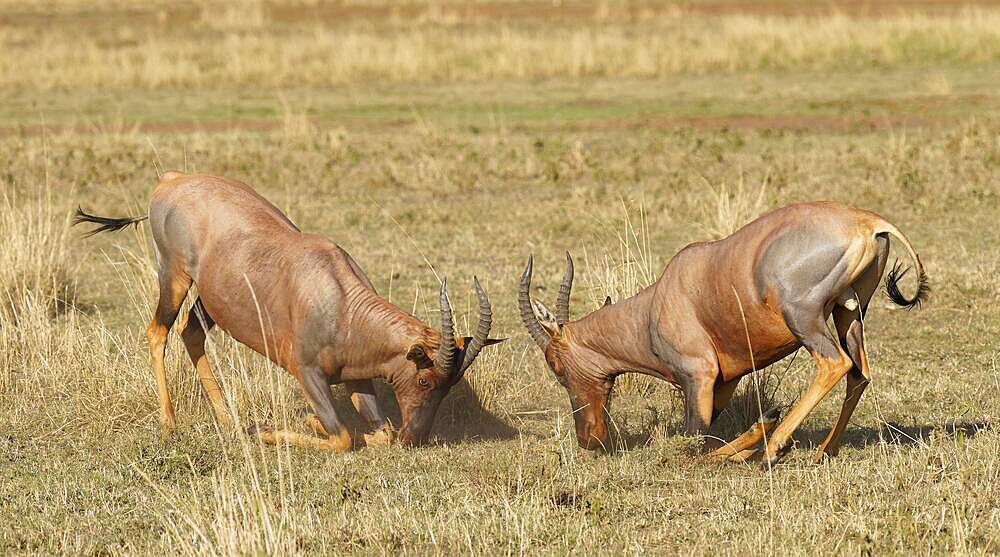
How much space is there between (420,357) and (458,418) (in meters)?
1.44

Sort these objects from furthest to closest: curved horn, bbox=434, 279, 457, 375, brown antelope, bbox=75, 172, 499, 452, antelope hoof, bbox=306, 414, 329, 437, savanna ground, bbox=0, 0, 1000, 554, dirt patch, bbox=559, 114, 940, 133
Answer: dirt patch, bbox=559, 114, 940, 133 → antelope hoof, bbox=306, 414, 329, 437 → brown antelope, bbox=75, 172, 499, 452 → curved horn, bbox=434, 279, 457, 375 → savanna ground, bbox=0, 0, 1000, 554

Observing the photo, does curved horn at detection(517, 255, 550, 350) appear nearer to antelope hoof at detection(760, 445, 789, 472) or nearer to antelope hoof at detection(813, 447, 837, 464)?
antelope hoof at detection(760, 445, 789, 472)

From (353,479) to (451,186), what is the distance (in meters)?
10.2

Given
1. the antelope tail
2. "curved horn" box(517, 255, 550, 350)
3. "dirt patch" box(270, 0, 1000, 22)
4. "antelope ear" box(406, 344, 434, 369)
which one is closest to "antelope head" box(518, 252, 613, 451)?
"curved horn" box(517, 255, 550, 350)

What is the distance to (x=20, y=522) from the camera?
272 inches

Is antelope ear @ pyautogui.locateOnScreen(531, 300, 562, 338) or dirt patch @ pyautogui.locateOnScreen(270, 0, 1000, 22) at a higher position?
antelope ear @ pyautogui.locateOnScreen(531, 300, 562, 338)

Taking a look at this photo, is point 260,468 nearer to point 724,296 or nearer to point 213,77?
point 724,296

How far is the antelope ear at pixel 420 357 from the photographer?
25.1 feet

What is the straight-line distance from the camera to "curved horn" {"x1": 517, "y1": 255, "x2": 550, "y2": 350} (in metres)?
7.70

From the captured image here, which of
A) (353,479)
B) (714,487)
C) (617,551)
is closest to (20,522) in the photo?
(353,479)

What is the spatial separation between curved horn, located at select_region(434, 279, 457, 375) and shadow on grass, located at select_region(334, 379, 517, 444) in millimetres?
1050

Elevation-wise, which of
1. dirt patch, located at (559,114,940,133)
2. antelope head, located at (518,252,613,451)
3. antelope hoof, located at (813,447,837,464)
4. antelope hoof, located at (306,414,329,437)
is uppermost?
antelope head, located at (518,252,613,451)

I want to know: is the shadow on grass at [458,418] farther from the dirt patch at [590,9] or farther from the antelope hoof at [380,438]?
the dirt patch at [590,9]

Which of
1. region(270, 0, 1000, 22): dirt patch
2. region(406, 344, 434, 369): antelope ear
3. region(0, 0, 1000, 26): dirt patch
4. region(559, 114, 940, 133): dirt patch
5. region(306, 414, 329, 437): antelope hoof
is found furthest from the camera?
region(0, 0, 1000, 26): dirt patch
